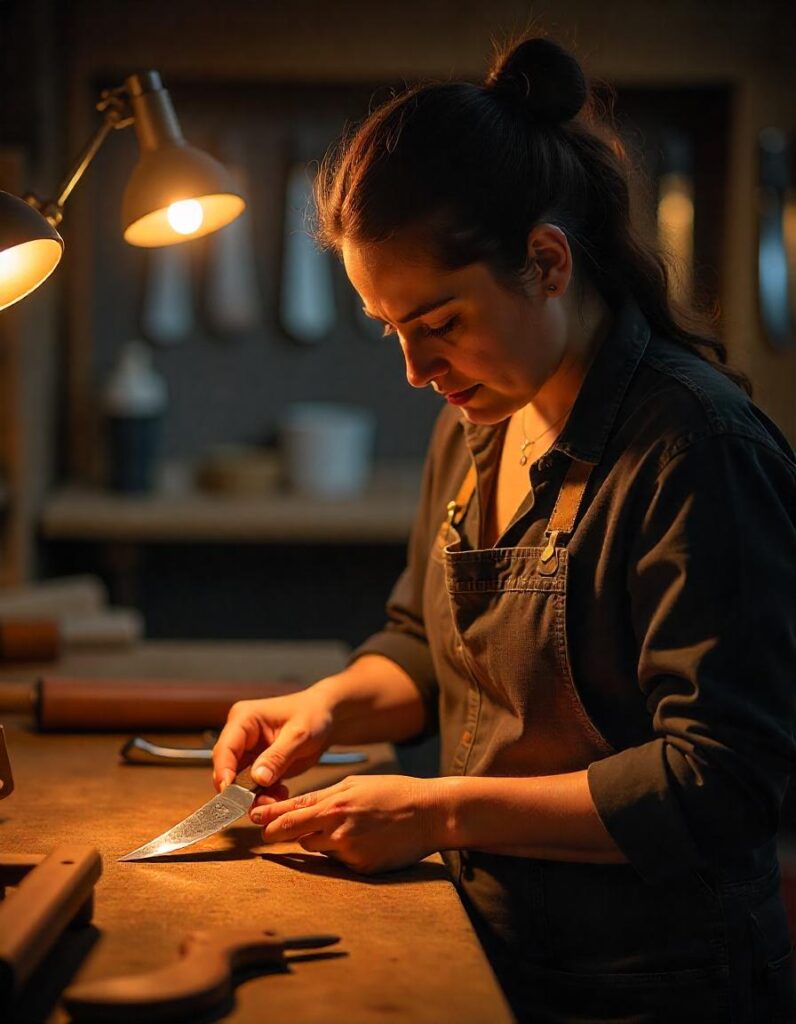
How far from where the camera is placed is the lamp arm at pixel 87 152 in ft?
5.32

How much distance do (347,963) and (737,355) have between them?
2.82 metres

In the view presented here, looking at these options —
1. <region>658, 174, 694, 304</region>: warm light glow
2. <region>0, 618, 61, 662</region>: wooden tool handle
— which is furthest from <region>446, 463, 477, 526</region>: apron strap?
<region>658, 174, 694, 304</region>: warm light glow

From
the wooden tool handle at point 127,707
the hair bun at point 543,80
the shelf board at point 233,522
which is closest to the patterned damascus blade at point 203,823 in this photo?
the wooden tool handle at point 127,707

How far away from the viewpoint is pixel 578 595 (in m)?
1.47

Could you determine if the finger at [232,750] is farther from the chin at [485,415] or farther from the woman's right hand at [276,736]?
the chin at [485,415]

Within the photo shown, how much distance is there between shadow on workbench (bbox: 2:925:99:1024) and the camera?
3.52 feet

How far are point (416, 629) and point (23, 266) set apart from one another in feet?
2.39

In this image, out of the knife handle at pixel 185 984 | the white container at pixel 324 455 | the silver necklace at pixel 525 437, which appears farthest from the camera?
the white container at pixel 324 455

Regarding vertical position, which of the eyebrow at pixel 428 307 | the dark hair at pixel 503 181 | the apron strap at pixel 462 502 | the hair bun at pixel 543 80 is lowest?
the apron strap at pixel 462 502

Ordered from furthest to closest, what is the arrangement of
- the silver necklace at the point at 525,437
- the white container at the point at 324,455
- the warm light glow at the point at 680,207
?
the warm light glow at the point at 680,207 → the white container at the point at 324,455 → the silver necklace at the point at 525,437

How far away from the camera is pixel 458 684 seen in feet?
5.57

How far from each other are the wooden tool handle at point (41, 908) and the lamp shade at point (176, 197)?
83 cm

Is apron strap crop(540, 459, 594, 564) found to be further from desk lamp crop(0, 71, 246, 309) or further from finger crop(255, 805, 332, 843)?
desk lamp crop(0, 71, 246, 309)

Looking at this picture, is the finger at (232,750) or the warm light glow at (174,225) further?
the warm light glow at (174,225)
